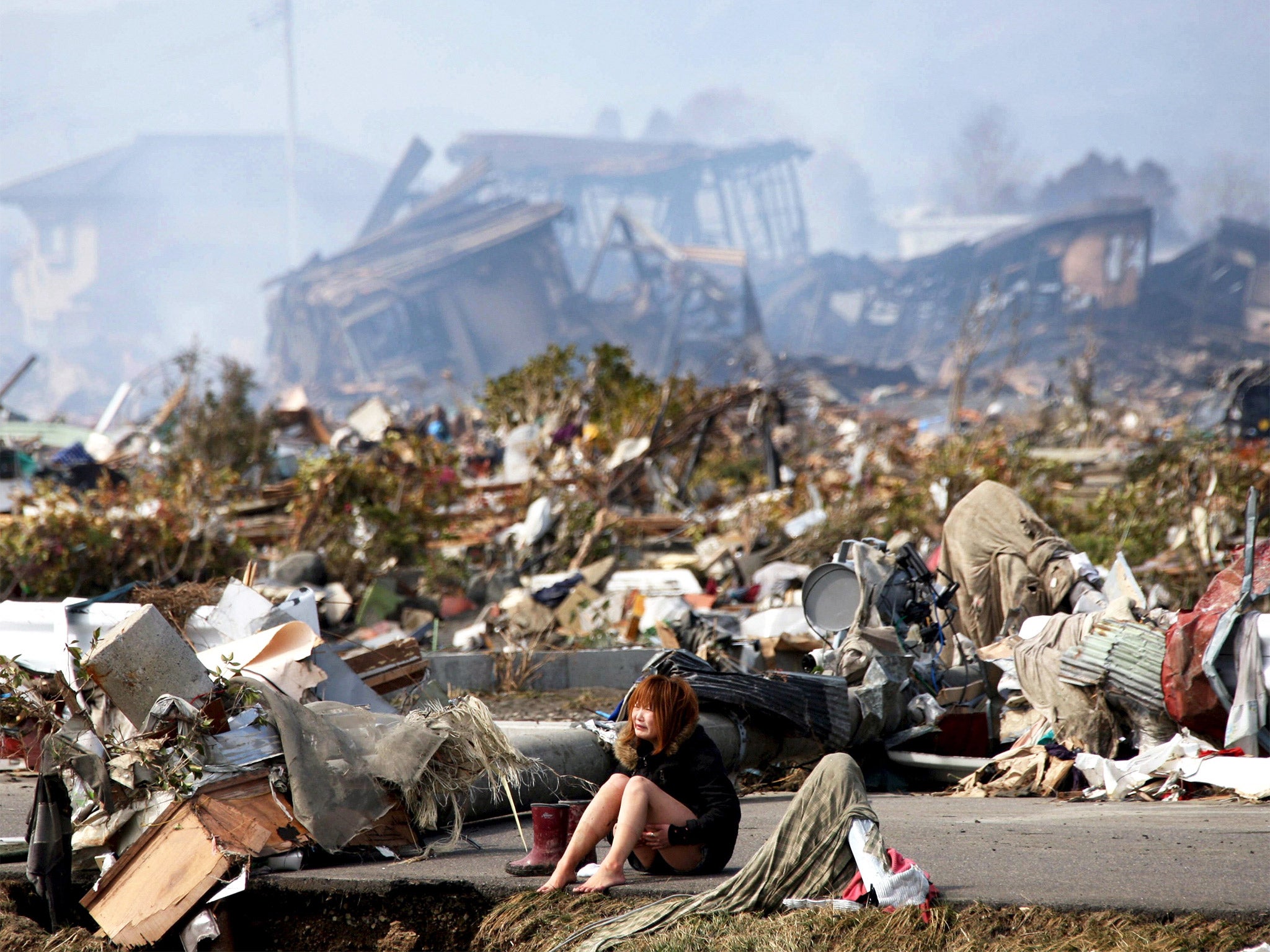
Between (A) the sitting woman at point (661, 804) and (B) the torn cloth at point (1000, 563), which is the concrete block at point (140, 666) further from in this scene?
(B) the torn cloth at point (1000, 563)

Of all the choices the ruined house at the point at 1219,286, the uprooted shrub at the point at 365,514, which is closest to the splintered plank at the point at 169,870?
the uprooted shrub at the point at 365,514

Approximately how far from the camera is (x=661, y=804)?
12.0ft

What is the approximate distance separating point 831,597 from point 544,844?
3.22m

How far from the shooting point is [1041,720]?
233 inches

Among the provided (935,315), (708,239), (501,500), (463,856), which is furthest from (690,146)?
(463,856)

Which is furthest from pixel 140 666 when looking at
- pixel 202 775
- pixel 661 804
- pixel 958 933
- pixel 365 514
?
pixel 365 514

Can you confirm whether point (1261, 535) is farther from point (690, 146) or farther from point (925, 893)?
point (690, 146)

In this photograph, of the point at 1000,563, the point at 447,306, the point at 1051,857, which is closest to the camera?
the point at 1051,857

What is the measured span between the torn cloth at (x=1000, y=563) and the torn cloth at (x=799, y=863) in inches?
163

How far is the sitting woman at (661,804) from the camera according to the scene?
363cm

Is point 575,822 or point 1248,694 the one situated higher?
point 575,822

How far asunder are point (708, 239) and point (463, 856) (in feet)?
426

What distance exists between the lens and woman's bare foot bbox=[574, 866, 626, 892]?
3.60 meters

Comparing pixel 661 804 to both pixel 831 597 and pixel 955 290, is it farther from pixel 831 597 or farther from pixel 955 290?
pixel 955 290
